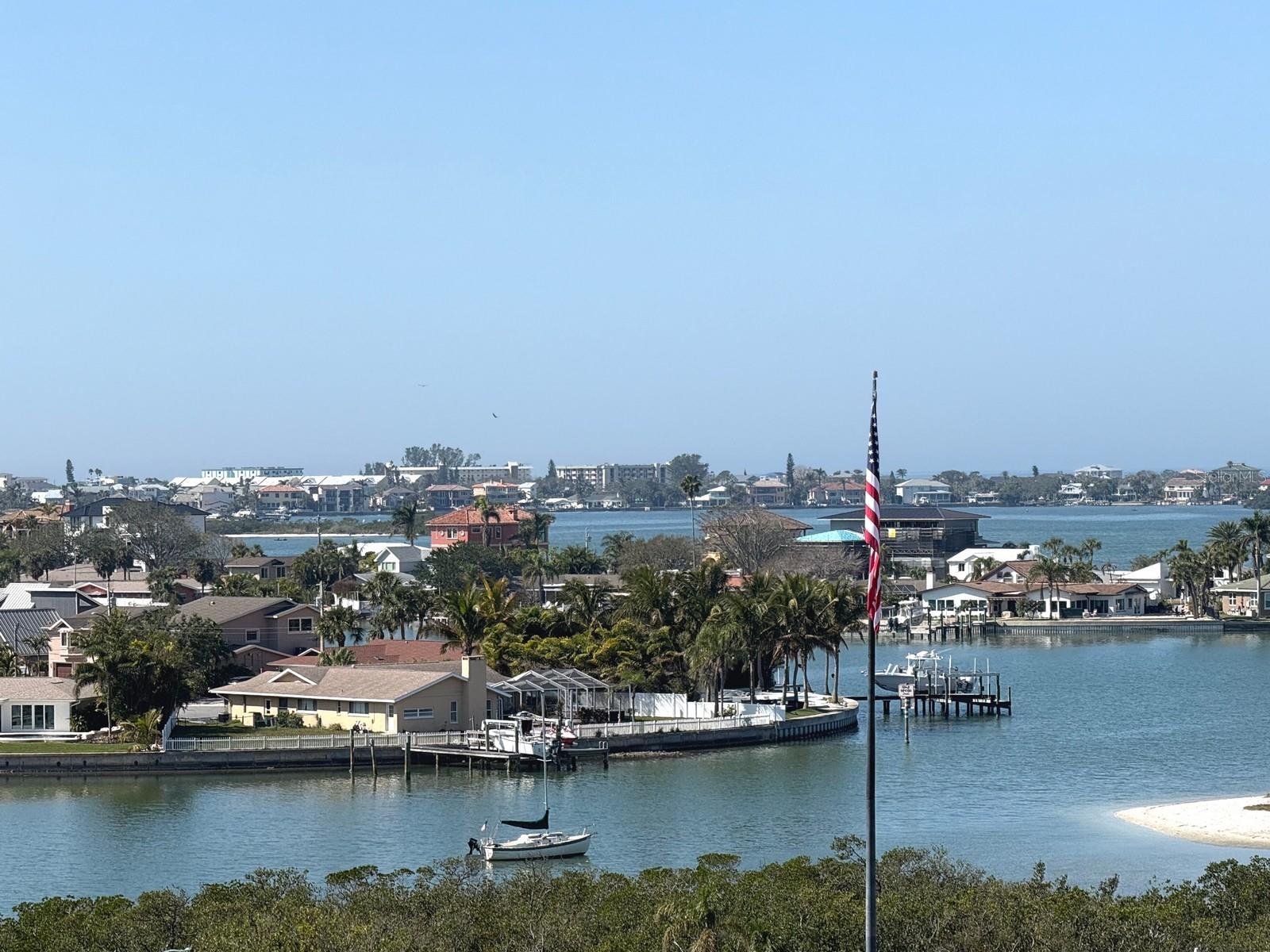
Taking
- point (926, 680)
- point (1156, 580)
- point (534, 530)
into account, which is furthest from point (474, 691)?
point (534, 530)

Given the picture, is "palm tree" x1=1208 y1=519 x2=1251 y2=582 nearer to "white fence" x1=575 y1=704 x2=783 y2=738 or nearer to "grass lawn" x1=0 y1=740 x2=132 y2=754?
"white fence" x1=575 y1=704 x2=783 y2=738

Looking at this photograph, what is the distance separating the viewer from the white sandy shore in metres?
53.3

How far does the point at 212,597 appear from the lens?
316 feet

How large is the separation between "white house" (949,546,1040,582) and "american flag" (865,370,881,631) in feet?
466

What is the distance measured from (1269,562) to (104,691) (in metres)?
123

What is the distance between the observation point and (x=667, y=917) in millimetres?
32656

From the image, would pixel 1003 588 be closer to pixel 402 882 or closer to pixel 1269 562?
pixel 1269 562

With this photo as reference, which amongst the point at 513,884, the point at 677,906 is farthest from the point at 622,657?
the point at 677,906

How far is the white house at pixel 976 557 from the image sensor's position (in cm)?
16975

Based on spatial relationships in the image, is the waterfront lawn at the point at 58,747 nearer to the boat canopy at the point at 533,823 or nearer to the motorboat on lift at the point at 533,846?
the boat canopy at the point at 533,823

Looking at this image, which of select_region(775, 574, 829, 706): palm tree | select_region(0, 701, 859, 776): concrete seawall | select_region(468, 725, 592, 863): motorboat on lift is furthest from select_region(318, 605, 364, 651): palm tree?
select_region(468, 725, 592, 863): motorboat on lift

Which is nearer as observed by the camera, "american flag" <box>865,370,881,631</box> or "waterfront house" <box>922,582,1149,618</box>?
"american flag" <box>865,370,881,631</box>

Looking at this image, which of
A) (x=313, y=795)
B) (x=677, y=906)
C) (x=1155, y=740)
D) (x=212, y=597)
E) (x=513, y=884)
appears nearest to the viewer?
(x=677, y=906)

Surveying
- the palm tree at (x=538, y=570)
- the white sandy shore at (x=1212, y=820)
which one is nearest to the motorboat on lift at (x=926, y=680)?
the white sandy shore at (x=1212, y=820)
